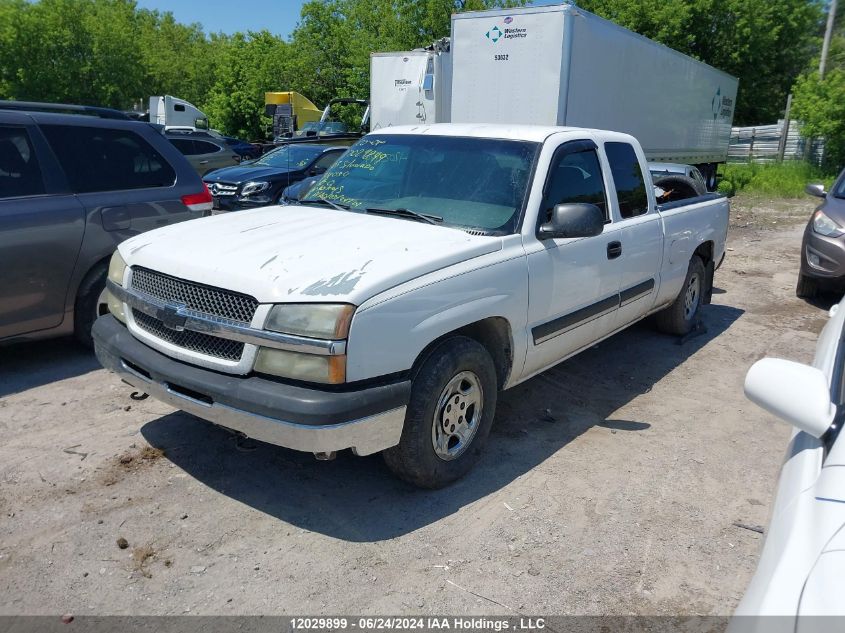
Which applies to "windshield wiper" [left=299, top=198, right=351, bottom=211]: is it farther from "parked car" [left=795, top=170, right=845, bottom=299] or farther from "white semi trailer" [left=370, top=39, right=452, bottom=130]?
"white semi trailer" [left=370, top=39, right=452, bottom=130]

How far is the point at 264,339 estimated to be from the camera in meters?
3.14

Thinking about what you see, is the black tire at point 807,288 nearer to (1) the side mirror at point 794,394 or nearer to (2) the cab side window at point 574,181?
(2) the cab side window at point 574,181

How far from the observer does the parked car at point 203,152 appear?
15820mm

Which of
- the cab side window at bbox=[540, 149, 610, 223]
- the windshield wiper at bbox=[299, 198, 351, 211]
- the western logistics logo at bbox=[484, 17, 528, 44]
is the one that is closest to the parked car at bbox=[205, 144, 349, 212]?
the western logistics logo at bbox=[484, 17, 528, 44]

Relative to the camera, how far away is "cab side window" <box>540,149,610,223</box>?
14.2 ft

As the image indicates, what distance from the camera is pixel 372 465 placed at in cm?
405

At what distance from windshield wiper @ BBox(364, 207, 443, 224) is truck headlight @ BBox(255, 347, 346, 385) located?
52.2 inches

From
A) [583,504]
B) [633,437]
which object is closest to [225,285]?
[583,504]

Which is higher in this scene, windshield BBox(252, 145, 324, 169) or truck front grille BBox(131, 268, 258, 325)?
windshield BBox(252, 145, 324, 169)

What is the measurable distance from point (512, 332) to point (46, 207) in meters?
3.54

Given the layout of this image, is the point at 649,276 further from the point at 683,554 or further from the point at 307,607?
the point at 307,607

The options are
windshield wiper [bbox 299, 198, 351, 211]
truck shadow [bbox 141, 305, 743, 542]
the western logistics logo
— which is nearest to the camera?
truck shadow [bbox 141, 305, 743, 542]

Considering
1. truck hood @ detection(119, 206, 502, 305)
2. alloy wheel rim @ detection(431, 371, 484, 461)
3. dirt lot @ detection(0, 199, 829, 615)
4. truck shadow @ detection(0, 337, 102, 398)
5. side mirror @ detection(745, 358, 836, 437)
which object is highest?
truck hood @ detection(119, 206, 502, 305)

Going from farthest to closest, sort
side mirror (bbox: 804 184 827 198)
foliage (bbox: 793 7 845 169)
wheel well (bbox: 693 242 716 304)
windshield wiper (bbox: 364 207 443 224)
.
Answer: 1. foliage (bbox: 793 7 845 169)
2. side mirror (bbox: 804 184 827 198)
3. wheel well (bbox: 693 242 716 304)
4. windshield wiper (bbox: 364 207 443 224)
